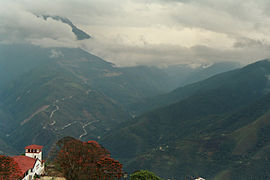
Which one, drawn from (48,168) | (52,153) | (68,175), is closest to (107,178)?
(68,175)

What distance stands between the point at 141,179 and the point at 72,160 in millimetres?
30738

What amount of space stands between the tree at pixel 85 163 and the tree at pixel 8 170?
16193 mm

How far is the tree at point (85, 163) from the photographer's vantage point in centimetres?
10488

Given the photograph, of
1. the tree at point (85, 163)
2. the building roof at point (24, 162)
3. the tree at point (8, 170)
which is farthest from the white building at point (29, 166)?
the tree at point (85, 163)

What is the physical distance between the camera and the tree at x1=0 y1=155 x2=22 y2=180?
310 feet

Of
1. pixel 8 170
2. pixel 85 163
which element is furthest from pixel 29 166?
pixel 85 163

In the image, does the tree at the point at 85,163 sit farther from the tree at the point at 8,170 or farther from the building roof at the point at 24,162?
the tree at the point at 8,170

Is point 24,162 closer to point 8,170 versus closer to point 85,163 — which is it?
point 8,170

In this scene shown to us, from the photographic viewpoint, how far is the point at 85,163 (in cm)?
10656

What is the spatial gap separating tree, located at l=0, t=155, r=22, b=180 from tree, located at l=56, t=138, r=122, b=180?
1619 centimetres

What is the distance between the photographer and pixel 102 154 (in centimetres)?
11281

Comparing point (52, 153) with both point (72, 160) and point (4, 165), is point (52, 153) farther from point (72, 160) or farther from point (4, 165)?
point (4, 165)

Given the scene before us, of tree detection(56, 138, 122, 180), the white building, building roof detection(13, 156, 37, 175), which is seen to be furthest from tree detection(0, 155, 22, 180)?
tree detection(56, 138, 122, 180)

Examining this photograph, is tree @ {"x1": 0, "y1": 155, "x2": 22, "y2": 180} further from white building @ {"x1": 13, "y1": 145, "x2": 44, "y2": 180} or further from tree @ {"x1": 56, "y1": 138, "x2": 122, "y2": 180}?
tree @ {"x1": 56, "y1": 138, "x2": 122, "y2": 180}
